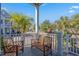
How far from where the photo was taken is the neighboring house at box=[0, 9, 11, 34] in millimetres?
3152

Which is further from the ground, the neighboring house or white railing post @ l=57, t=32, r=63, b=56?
the neighboring house

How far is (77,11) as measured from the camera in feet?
10.3

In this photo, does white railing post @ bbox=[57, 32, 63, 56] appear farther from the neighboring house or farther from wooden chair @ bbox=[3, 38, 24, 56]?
the neighboring house

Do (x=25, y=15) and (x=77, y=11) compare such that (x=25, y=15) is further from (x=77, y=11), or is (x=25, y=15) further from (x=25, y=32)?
(x=77, y=11)

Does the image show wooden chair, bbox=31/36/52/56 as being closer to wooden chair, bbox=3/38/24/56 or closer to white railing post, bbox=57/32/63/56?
white railing post, bbox=57/32/63/56

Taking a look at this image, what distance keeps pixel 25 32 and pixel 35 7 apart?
45 cm

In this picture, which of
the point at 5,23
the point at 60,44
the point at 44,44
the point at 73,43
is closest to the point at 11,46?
the point at 5,23

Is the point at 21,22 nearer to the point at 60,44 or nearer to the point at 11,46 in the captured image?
the point at 11,46

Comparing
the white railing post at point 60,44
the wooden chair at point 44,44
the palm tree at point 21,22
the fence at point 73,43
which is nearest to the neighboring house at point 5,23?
the palm tree at point 21,22

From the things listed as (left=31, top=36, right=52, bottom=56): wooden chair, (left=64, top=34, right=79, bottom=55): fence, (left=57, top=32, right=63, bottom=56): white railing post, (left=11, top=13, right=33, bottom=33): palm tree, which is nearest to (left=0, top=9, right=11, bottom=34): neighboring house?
(left=11, top=13, right=33, bottom=33): palm tree

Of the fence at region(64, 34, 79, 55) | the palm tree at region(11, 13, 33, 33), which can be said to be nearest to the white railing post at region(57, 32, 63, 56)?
the fence at region(64, 34, 79, 55)

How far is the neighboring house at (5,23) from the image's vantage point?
315 centimetres

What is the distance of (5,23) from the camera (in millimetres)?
3156

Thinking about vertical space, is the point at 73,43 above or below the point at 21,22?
below
